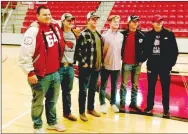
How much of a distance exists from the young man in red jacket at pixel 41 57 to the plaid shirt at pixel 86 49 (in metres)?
0.40

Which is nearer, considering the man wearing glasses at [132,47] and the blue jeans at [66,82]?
the blue jeans at [66,82]

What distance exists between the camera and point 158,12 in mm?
13578

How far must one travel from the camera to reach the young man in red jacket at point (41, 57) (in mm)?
3549

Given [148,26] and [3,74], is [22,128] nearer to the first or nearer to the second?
[3,74]

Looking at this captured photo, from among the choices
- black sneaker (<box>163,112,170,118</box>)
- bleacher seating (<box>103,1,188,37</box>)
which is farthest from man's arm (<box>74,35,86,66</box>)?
bleacher seating (<box>103,1,188,37</box>)

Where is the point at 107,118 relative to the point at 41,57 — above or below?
below

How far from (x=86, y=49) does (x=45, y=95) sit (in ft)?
2.85

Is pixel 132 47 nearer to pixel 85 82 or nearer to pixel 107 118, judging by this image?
pixel 85 82

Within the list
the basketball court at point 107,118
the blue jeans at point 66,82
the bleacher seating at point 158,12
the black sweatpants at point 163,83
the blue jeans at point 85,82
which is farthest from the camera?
the bleacher seating at point 158,12

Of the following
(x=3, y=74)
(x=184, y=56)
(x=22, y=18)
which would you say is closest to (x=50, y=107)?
(x=3, y=74)

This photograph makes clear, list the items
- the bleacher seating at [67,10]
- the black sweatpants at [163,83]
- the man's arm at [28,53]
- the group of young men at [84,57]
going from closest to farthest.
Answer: the man's arm at [28,53], the group of young men at [84,57], the black sweatpants at [163,83], the bleacher seating at [67,10]

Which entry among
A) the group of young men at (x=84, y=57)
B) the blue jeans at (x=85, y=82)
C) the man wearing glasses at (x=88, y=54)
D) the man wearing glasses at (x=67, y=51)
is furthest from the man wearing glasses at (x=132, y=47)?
the man wearing glasses at (x=67, y=51)

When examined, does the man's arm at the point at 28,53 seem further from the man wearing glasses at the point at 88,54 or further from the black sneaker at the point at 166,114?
the black sneaker at the point at 166,114

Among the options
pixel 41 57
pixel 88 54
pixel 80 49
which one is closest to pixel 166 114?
pixel 88 54
